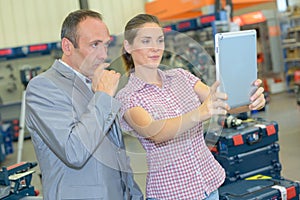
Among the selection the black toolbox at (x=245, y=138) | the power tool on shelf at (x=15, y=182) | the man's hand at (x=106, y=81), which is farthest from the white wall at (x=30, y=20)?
the man's hand at (x=106, y=81)

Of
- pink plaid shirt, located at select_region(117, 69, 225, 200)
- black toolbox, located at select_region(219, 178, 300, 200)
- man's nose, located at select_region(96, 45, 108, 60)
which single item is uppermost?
man's nose, located at select_region(96, 45, 108, 60)

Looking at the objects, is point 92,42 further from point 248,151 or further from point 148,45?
point 248,151

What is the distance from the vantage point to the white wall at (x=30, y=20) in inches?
409

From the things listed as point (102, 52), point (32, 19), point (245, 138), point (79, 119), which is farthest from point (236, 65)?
point (32, 19)

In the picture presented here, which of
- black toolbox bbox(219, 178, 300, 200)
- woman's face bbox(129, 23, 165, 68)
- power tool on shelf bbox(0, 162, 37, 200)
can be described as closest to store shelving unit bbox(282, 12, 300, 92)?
black toolbox bbox(219, 178, 300, 200)

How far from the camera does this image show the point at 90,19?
5.10 feet

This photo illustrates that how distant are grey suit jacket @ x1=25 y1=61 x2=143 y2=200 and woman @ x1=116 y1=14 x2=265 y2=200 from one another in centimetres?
11

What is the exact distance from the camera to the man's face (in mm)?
1526

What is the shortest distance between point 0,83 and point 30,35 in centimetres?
145

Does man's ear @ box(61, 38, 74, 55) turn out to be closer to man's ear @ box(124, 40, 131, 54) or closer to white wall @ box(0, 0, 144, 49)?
man's ear @ box(124, 40, 131, 54)

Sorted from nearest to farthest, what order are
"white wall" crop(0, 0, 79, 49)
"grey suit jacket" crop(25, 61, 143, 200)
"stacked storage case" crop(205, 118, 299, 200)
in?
"grey suit jacket" crop(25, 61, 143, 200)
"stacked storage case" crop(205, 118, 299, 200)
"white wall" crop(0, 0, 79, 49)

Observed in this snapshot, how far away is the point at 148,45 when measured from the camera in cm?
157

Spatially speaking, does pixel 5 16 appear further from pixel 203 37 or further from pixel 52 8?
pixel 203 37

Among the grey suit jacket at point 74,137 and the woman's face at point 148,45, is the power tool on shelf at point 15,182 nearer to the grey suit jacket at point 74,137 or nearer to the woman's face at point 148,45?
the grey suit jacket at point 74,137
